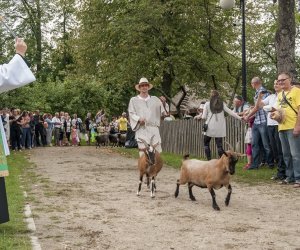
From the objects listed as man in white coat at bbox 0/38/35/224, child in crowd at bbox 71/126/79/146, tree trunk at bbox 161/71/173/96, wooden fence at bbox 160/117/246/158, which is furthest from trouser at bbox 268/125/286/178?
child in crowd at bbox 71/126/79/146

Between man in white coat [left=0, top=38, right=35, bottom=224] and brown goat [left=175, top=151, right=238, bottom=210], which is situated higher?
man in white coat [left=0, top=38, right=35, bottom=224]

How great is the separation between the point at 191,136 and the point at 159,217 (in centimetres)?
1214

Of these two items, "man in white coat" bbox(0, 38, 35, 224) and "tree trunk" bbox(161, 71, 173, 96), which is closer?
"man in white coat" bbox(0, 38, 35, 224)

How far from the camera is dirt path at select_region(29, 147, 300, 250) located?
624cm

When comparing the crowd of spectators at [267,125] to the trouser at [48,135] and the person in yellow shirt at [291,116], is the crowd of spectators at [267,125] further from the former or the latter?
the trouser at [48,135]

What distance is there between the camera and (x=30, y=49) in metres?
52.3

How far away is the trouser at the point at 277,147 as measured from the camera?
11.8 metres

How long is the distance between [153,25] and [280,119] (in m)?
15.7

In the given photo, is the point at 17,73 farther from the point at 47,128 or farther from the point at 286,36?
the point at 47,128

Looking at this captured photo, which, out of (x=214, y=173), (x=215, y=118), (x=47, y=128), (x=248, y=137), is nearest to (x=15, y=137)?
(x=47, y=128)

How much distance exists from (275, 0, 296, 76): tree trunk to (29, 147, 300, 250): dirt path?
15.9 feet

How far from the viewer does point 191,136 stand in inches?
777

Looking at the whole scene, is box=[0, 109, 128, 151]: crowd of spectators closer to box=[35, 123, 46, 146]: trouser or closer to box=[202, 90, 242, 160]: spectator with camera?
box=[35, 123, 46, 146]: trouser

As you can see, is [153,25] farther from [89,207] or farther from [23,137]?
[89,207]
